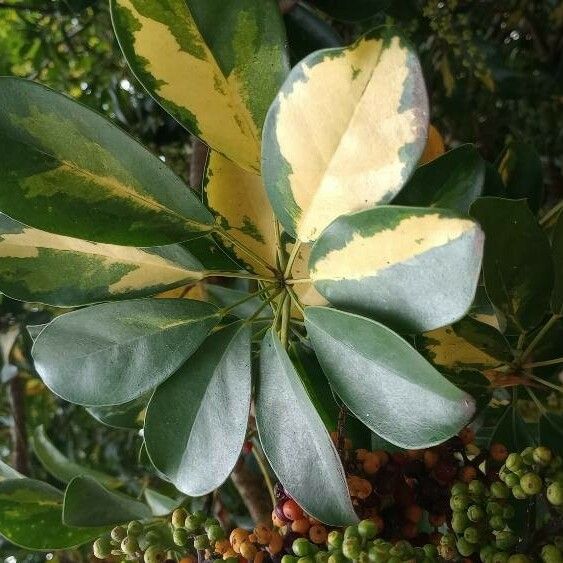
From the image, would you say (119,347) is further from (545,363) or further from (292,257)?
(545,363)

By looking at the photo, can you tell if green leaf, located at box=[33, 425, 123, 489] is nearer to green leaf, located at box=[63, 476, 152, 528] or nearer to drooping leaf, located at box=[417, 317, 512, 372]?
green leaf, located at box=[63, 476, 152, 528]

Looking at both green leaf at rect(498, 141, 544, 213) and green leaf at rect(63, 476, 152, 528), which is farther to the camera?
green leaf at rect(498, 141, 544, 213)

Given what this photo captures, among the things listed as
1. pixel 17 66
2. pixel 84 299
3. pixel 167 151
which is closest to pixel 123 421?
pixel 84 299

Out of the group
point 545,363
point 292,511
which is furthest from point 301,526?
point 545,363

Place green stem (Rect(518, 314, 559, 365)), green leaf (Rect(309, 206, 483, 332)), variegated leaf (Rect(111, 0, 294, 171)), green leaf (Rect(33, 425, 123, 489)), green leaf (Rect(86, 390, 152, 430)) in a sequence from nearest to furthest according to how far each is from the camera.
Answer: green leaf (Rect(309, 206, 483, 332)) < variegated leaf (Rect(111, 0, 294, 171)) < green stem (Rect(518, 314, 559, 365)) < green leaf (Rect(86, 390, 152, 430)) < green leaf (Rect(33, 425, 123, 489))

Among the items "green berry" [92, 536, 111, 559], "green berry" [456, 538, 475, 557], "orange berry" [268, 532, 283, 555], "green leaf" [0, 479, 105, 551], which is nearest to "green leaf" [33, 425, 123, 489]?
"green leaf" [0, 479, 105, 551]

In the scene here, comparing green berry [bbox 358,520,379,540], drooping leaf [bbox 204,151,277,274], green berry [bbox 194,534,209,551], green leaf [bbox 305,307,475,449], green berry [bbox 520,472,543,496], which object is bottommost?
green berry [bbox 194,534,209,551]

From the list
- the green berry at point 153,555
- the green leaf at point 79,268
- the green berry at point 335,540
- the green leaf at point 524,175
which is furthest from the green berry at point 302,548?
the green leaf at point 524,175
